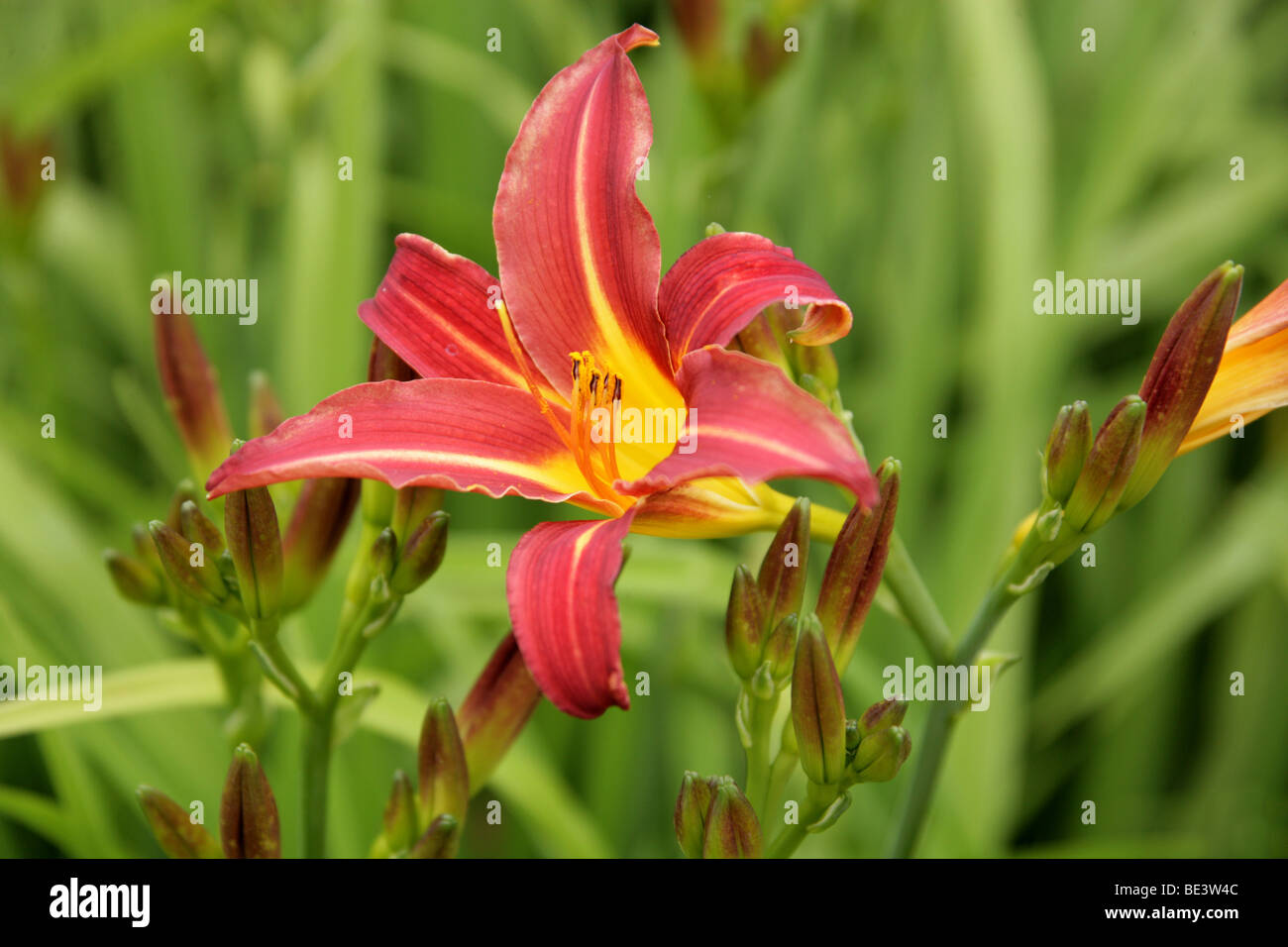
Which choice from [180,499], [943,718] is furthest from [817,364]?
[180,499]

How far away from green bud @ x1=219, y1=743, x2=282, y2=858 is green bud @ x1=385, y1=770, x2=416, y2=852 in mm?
78

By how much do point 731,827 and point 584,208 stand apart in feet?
1.26

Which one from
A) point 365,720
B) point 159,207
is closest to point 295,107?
point 159,207

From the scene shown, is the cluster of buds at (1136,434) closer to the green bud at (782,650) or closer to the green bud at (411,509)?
the green bud at (782,650)

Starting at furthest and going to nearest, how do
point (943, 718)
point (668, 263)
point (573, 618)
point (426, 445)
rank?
point (668, 263) → point (943, 718) → point (426, 445) → point (573, 618)

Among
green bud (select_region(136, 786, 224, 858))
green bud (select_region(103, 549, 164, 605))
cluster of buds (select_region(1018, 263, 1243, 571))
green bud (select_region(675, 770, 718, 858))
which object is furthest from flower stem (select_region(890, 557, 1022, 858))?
green bud (select_region(103, 549, 164, 605))

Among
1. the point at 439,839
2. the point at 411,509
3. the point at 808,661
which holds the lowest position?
the point at 439,839

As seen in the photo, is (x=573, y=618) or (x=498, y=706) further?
(x=498, y=706)

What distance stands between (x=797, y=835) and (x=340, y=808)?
1.89ft

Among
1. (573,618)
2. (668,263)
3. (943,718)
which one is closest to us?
(573,618)

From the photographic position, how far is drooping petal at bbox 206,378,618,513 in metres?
0.61

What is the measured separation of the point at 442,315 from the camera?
2.34ft

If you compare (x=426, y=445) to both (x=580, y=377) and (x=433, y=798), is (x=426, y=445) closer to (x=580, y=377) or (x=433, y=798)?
(x=580, y=377)
